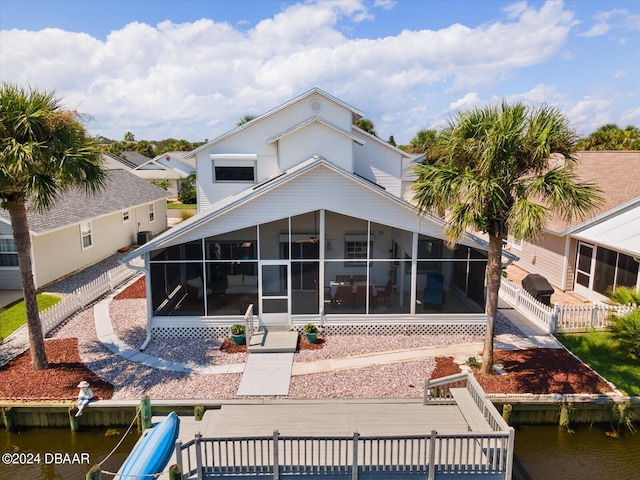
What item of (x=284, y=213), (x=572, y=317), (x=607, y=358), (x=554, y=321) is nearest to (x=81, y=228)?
(x=284, y=213)

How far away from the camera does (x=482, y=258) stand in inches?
575

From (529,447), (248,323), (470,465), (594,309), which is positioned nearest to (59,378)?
(248,323)

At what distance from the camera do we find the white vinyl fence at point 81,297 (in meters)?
15.2

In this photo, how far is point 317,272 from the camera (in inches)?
584

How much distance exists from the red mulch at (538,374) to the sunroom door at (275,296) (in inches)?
207

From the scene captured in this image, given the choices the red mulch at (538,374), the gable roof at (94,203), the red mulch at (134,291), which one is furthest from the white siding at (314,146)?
the red mulch at (538,374)

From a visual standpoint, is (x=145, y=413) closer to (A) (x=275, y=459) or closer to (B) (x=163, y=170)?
(A) (x=275, y=459)

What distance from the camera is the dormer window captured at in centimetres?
2175

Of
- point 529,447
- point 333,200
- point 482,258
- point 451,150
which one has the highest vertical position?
point 451,150

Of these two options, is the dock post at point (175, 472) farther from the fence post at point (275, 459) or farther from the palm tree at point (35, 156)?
the palm tree at point (35, 156)

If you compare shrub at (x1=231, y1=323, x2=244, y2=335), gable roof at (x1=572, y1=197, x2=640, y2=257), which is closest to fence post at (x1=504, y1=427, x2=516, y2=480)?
shrub at (x1=231, y1=323, x2=244, y2=335)

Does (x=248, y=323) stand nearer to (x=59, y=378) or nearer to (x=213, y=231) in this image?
(x=213, y=231)

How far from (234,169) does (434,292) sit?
12107 millimetres

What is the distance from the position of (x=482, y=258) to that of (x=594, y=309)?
461cm
